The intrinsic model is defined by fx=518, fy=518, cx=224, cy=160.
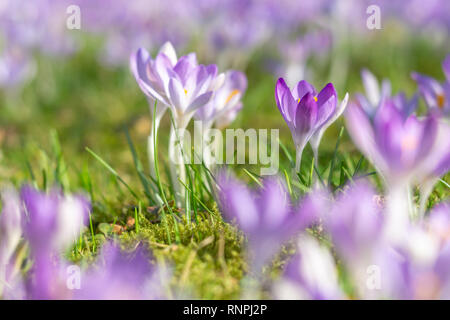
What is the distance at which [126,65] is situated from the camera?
433 cm

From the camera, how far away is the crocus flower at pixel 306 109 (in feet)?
4.10

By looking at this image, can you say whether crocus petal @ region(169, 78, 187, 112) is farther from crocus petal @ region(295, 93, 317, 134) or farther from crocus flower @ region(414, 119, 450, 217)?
crocus flower @ region(414, 119, 450, 217)

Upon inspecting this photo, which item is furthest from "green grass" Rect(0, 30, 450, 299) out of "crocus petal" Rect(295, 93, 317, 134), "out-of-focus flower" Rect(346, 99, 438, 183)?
"out-of-focus flower" Rect(346, 99, 438, 183)

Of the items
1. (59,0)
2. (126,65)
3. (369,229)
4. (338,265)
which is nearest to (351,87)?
(126,65)

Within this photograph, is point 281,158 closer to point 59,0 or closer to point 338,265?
point 338,265

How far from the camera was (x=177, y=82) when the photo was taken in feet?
4.56

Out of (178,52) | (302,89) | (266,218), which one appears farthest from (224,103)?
(178,52)

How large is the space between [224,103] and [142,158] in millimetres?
1390

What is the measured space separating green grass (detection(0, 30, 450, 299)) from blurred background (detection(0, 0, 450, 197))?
0.05ft

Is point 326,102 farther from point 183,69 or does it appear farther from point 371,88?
point 371,88

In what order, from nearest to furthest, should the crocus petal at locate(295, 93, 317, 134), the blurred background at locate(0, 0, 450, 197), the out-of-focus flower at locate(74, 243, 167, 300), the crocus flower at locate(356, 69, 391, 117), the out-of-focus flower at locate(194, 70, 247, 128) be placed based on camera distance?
the out-of-focus flower at locate(74, 243, 167, 300) → the crocus petal at locate(295, 93, 317, 134) → the out-of-focus flower at locate(194, 70, 247, 128) → the crocus flower at locate(356, 69, 391, 117) → the blurred background at locate(0, 0, 450, 197)

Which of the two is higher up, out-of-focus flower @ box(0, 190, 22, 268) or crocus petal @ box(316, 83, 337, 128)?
crocus petal @ box(316, 83, 337, 128)

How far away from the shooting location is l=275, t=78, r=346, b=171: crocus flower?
49.2 inches
